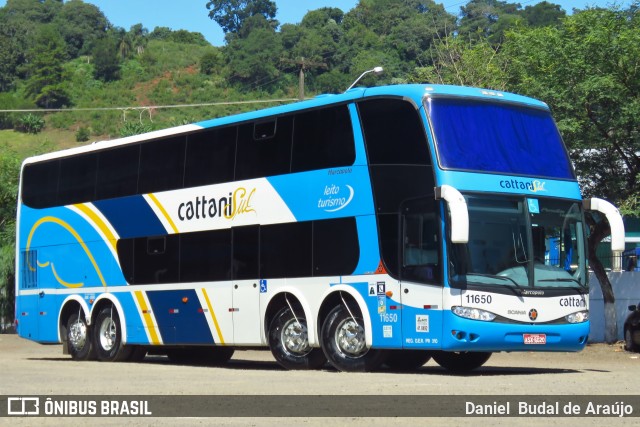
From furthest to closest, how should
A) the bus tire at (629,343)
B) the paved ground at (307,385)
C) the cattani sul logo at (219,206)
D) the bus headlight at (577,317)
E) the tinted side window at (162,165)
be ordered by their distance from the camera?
1. the bus tire at (629,343)
2. the tinted side window at (162,165)
3. the cattani sul logo at (219,206)
4. the bus headlight at (577,317)
5. the paved ground at (307,385)

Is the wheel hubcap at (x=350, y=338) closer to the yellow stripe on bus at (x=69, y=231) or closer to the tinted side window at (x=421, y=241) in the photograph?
the tinted side window at (x=421, y=241)

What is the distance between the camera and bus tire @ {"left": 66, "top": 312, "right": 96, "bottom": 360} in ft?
85.0

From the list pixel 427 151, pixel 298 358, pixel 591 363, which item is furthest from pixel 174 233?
pixel 591 363

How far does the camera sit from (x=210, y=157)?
76.0 ft

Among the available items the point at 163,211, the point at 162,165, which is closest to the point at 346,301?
the point at 163,211

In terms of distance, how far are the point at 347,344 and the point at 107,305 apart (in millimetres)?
7429

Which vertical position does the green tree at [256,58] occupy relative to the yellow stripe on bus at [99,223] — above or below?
above

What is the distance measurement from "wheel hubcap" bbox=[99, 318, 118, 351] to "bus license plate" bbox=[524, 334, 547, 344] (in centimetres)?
993

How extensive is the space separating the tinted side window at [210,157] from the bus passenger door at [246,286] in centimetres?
122

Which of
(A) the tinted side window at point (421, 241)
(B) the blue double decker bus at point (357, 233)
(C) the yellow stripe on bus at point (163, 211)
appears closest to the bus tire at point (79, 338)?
(B) the blue double decker bus at point (357, 233)

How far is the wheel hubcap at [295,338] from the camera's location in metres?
20.9

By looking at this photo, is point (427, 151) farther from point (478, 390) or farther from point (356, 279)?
point (478, 390)

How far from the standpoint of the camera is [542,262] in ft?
62.7

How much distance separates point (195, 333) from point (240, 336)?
4.53 feet
